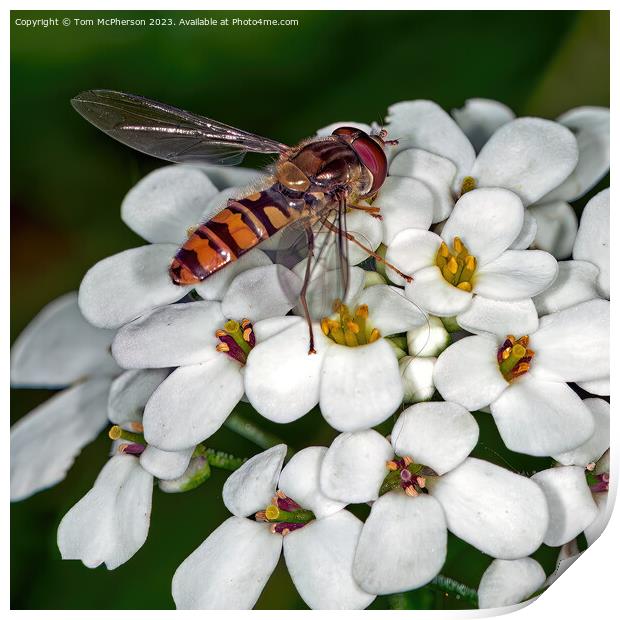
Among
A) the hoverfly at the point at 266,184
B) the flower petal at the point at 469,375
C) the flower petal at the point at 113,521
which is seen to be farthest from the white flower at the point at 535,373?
the flower petal at the point at 113,521

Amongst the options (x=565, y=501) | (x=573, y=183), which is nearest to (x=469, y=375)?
(x=565, y=501)

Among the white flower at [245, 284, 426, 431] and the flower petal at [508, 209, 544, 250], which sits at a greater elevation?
the flower petal at [508, 209, 544, 250]

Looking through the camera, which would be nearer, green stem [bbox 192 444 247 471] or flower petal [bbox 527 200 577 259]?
green stem [bbox 192 444 247 471]

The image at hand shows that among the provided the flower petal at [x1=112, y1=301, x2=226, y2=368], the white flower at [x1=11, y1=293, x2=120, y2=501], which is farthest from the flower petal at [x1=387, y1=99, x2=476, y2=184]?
the white flower at [x1=11, y1=293, x2=120, y2=501]

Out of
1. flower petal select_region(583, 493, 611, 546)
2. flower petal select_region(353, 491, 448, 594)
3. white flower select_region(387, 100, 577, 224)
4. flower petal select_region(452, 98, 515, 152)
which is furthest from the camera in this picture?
flower petal select_region(452, 98, 515, 152)

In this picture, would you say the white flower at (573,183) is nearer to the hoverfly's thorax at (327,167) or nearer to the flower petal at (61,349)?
the hoverfly's thorax at (327,167)

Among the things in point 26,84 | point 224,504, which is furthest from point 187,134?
point 224,504

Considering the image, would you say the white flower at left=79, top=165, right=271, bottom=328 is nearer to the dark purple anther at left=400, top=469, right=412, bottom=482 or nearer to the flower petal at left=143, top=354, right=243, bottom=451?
the flower petal at left=143, top=354, right=243, bottom=451

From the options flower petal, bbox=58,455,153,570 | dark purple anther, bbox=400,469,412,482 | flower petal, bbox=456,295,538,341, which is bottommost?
flower petal, bbox=58,455,153,570
